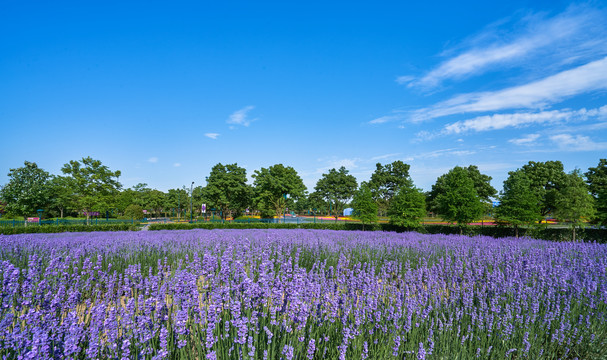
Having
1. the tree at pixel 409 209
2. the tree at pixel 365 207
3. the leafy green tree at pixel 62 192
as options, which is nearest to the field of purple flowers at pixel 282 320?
the tree at pixel 409 209

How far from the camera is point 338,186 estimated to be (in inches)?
2608

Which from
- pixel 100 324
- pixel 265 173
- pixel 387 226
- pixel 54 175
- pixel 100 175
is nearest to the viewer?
pixel 100 324

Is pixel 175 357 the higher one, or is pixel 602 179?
pixel 602 179

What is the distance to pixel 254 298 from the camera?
288 centimetres

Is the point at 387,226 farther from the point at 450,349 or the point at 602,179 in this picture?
the point at 602,179

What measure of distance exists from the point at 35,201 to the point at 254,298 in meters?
49.9

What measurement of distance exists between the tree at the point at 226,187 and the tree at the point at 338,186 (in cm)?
2631

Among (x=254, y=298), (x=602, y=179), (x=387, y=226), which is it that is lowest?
(x=387, y=226)

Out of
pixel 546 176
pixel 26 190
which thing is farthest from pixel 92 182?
pixel 546 176

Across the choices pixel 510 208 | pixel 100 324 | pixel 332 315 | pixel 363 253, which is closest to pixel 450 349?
pixel 332 315

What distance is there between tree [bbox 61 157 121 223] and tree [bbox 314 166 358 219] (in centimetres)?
4151

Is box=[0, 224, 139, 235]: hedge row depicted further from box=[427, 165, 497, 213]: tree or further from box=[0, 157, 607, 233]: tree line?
box=[427, 165, 497, 213]: tree

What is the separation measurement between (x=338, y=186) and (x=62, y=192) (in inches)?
1928

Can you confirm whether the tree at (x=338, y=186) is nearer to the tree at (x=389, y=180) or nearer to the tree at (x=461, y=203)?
the tree at (x=389, y=180)
